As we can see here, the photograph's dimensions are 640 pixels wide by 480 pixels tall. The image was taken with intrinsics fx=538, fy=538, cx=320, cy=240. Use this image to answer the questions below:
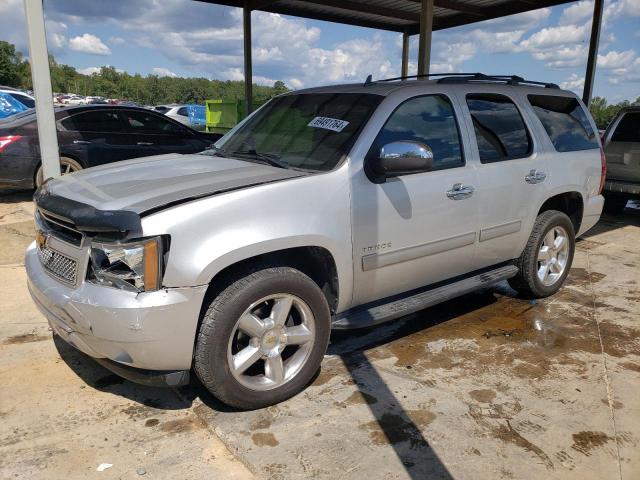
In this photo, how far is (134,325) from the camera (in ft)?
8.16

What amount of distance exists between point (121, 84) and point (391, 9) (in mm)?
125698

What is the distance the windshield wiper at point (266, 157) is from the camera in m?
3.42

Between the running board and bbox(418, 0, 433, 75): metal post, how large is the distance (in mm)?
7561

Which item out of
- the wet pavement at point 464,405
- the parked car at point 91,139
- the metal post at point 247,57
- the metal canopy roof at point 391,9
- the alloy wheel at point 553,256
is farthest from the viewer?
the metal post at point 247,57

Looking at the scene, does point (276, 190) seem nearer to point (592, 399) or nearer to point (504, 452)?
point (504, 452)

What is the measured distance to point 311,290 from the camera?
301 centimetres

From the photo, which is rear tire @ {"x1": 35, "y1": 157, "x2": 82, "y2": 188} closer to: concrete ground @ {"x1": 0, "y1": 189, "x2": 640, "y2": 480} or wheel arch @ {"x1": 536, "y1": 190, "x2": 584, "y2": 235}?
concrete ground @ {"x1": 0, "y1": 189, "x2": 640, "y2": 480}

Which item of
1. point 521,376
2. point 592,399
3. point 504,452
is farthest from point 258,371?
point 592,399

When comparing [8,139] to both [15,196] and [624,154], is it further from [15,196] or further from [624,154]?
[624,154]

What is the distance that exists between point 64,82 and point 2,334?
118 m

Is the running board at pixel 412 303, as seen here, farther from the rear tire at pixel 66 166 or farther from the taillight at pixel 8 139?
the taillight at pixel 8 139

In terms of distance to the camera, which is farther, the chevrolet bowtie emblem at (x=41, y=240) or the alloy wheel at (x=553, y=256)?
the alloy wheel at (x=553, y=256)

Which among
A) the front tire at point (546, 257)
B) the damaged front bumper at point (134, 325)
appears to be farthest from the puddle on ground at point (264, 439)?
the front tire at point (546, 257)

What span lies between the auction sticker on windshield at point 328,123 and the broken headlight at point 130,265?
1.50 metres
